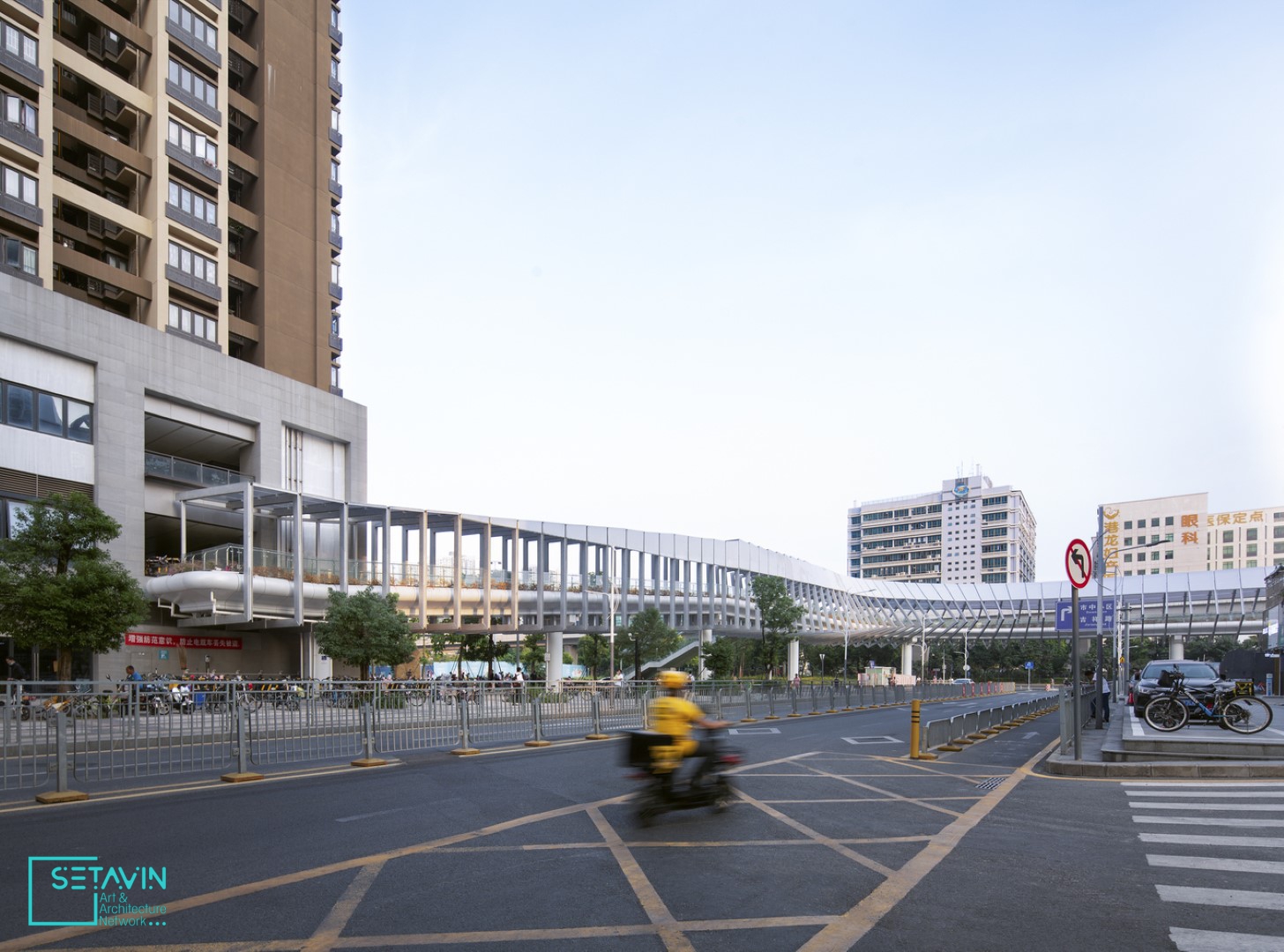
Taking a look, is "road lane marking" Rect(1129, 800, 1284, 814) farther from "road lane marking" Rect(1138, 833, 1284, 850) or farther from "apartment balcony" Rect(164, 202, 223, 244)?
"apartment balcony" Rect(164, 202, 223, 244)

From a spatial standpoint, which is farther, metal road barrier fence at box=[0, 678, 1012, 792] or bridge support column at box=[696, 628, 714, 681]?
bridge support column at box=[696, 628, 714, 681]

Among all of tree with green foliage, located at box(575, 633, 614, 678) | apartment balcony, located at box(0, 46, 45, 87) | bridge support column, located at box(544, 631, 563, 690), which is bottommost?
tree with green foliage, located at box(575, 633, 614, 678)

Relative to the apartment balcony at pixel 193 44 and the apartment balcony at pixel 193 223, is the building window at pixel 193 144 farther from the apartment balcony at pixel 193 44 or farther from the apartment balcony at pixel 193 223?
the apartment balcony at pixel 193 44

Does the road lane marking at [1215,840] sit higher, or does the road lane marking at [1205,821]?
the road lane marking at [1215,840]

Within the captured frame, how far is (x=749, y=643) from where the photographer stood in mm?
93500

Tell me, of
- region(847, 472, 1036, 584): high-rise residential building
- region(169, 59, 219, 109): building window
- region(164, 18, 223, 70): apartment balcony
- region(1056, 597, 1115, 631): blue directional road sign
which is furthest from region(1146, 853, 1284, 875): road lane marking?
region(847, 472, 1036, 584): high-rise residential building

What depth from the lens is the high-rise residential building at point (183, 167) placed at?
40812 millimetres

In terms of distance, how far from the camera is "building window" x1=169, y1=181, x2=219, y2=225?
157 feet

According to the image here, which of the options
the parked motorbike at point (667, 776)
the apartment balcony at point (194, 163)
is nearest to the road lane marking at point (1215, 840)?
the parked motorbike at point (667, 776)

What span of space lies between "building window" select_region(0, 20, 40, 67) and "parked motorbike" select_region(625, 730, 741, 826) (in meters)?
43.1

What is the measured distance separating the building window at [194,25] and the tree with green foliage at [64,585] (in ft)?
89.1

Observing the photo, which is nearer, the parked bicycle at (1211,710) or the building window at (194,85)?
the parked bicycle at (1211,710)

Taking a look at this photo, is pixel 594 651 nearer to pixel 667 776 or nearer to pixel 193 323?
pixel 193 323

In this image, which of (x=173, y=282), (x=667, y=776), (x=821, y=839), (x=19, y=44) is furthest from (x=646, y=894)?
(x=173, y=282)
